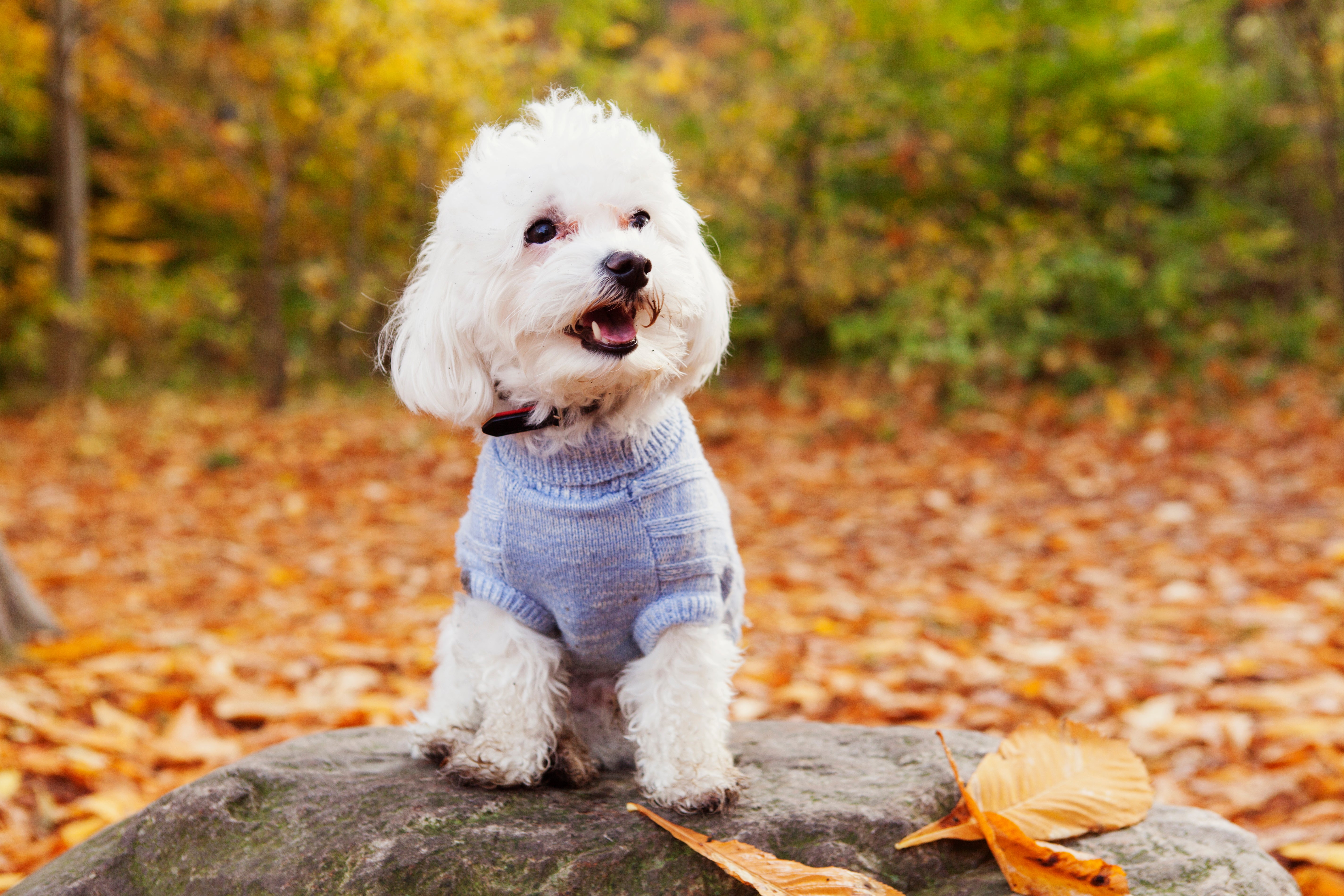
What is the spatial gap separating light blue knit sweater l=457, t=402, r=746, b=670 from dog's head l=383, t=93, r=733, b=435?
9 centimetres

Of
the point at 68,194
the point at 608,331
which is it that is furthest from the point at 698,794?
the point at 68,194

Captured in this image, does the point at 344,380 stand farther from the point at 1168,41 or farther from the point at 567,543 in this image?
the point at 567,543

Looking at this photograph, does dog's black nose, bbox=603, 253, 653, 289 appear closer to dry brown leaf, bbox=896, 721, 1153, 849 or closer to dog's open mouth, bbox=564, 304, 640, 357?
dog's open mouth, bbox=564, 304, 640, 357

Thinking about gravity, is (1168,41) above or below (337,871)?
above

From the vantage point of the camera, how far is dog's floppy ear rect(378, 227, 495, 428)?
2.01m

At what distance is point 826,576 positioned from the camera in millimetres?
5309

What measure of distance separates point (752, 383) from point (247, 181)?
4.98 m

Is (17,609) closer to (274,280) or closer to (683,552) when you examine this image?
(683,552)

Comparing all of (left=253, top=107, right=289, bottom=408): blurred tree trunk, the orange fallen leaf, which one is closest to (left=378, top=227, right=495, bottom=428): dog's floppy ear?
the orange fallen leaf

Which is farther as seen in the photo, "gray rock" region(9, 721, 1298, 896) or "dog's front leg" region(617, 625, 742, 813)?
"dog's front leg" region(617, 625, 742, 813)

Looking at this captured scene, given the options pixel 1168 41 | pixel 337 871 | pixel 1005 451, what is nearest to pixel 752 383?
pixel 1005 451

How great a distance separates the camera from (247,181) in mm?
9305

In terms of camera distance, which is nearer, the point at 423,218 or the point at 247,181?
the point at 247,181

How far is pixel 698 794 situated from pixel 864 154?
749 centimetres
